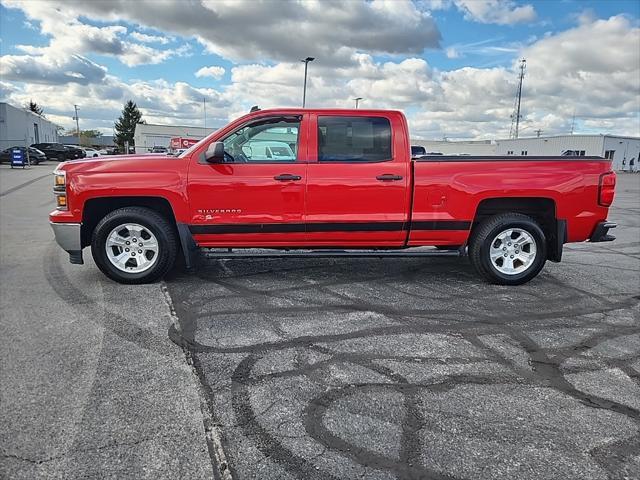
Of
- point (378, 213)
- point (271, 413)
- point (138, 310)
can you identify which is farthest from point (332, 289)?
point (271, 413)

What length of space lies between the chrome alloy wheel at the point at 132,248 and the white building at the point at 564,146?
41937 millimetres

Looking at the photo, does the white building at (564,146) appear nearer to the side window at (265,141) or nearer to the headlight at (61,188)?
the side window at (265,141)

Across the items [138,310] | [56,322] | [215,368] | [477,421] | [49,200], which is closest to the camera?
[477,421]

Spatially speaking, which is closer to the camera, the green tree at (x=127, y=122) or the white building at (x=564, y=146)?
the white building at (x=564, y=146)

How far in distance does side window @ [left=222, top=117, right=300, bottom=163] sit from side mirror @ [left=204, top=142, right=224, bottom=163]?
0.22 metres

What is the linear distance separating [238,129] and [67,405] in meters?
3.28

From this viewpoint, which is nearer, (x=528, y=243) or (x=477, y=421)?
(x=477, y=421)

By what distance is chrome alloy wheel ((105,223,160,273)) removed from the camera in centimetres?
528

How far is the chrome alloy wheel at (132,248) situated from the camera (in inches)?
208

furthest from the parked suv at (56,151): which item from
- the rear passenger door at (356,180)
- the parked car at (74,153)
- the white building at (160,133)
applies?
the rear passenger door at (356,180)

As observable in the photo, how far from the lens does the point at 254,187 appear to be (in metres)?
5.17

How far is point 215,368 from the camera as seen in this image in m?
3.38

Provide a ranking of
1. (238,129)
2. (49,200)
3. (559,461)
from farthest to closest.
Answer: (49,200)
(238,129)
(559,461)

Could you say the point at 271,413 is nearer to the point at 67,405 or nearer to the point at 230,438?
the point at 230,438
